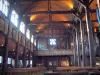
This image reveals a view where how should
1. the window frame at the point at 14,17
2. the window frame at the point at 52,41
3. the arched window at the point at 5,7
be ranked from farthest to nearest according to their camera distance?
the window frame at the point at 52,41 < the window frame at the point at 14,17 < the arched window at the point at 5,7

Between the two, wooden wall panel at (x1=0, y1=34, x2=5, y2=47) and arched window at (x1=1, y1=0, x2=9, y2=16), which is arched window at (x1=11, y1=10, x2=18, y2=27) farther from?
wooden wall panel at (x1=0, y1=34, x2=5, y2=47)

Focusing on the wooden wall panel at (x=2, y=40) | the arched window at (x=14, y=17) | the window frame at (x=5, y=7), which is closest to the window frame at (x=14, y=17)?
the arched window at (x=14, y=17)

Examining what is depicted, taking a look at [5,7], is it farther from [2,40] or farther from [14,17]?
[2,40]

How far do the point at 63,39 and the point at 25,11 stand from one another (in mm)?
18316

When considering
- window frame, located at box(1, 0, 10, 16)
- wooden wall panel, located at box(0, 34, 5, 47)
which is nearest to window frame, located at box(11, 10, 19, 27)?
window frame, located at box(1, 0, 10, 16)

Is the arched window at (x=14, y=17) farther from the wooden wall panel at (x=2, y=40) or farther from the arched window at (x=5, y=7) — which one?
the wooden wall panel at (x=2, y=40)

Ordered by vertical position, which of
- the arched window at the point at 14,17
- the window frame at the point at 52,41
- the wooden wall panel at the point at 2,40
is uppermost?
the arched window at the point at 14,17

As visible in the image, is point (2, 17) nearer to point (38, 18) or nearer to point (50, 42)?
point (38, 18)

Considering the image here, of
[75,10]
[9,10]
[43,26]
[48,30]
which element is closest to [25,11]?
[9,10]

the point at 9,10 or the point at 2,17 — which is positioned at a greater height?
the point at 9,10

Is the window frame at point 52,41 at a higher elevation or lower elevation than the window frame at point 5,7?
lower

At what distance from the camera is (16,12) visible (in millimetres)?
20641

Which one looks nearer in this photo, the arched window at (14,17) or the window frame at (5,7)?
the window frame at (5,7)

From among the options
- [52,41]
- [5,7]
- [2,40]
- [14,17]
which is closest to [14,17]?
[14,17]
